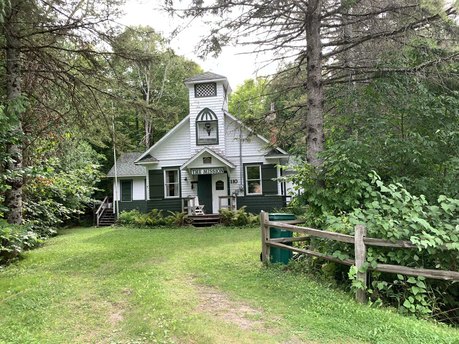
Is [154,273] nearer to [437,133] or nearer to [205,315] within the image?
[205,315]

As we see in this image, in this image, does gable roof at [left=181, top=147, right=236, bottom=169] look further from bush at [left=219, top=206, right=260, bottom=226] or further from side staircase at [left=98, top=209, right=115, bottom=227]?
side staircase at [left=98, top=209, right=115, bottom=227]

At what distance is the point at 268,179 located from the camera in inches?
614

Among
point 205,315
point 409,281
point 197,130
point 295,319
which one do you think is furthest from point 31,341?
point 197,130

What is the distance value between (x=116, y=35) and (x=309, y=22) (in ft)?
16.1

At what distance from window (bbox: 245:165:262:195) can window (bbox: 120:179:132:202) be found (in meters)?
9.23

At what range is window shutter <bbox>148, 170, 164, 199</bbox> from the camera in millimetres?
16266

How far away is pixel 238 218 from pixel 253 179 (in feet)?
8.41

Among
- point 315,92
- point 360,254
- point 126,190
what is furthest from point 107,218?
point 360,254

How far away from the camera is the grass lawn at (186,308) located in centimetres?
341

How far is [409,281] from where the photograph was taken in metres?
4.21

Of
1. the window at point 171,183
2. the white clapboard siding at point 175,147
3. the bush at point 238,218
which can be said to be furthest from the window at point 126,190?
the bush at point 238,218

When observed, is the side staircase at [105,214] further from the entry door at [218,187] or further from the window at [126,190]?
the entry door at [218,187]

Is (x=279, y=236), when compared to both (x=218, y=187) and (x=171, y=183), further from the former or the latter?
(x=171, y=183)

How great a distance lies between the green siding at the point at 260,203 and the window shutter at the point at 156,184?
4005 mm
